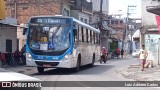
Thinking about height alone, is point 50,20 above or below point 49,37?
above

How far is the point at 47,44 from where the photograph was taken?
18.4 m

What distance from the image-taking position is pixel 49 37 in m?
18.4

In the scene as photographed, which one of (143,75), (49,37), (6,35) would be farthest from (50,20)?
(6,35)

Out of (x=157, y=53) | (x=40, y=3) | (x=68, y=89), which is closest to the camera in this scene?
(x=68, y=89)

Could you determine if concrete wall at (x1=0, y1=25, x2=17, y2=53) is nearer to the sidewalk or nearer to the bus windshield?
the bus windshield

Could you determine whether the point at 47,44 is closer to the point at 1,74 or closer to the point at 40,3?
the point at 1,74

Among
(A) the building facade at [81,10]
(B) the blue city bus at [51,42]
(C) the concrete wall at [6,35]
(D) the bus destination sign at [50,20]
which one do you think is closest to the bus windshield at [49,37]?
(B) the blue city bus at [51,42]

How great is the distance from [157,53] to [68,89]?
1618cm

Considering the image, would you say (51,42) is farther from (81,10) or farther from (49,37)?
(81,10)

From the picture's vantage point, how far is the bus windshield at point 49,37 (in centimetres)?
1839

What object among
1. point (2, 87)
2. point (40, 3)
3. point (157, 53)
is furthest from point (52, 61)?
point (40, 3)

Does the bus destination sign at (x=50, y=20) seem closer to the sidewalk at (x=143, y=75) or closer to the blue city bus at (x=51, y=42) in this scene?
the blue city bus at (x=51, y=42)

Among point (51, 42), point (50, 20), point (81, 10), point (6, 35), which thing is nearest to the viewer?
point (51, 42)

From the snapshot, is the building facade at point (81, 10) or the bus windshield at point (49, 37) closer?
the bus windshield at point (49, 37)
